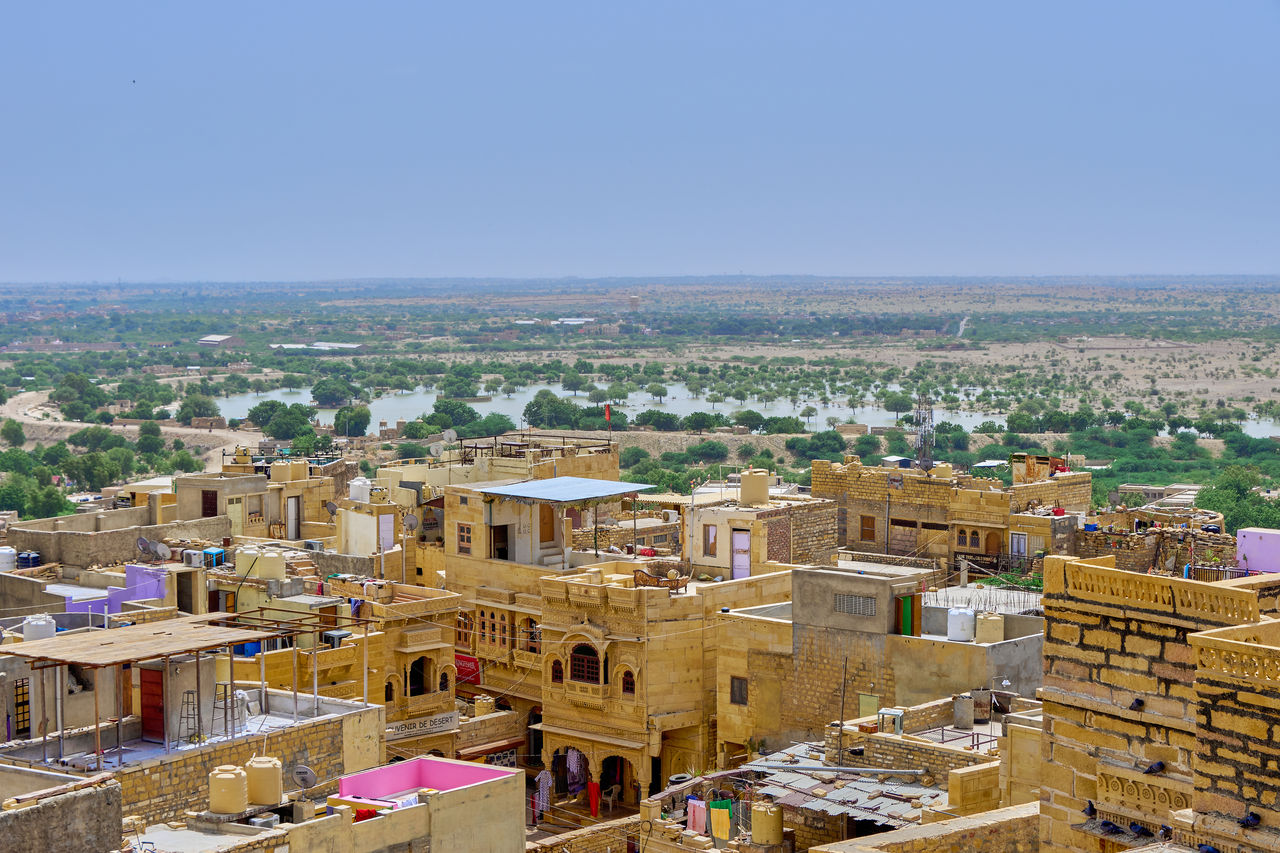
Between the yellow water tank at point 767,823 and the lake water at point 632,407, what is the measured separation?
113m

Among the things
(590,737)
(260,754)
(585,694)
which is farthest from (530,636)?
(260,754)

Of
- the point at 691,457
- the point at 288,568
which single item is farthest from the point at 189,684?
the point at 691,457

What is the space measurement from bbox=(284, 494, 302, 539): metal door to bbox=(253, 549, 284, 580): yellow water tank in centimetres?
1255

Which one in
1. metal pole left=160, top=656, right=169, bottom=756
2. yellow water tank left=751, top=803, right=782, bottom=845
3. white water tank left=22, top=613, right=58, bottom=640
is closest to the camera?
metal pole left=160, top=656, right=169, bottom=756

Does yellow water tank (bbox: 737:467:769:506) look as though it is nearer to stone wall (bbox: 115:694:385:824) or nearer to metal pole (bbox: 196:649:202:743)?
stone wall (bbox: 115:694:385:824)

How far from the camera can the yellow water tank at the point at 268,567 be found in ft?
99.9

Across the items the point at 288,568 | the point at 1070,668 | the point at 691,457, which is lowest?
the point at 691,457

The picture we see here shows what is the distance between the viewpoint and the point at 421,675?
30.9 m

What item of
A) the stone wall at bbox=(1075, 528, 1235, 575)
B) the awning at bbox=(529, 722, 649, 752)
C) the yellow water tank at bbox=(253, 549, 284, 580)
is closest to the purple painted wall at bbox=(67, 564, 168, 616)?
the yellow water tank at bbox=(253, 549, 284, 580)

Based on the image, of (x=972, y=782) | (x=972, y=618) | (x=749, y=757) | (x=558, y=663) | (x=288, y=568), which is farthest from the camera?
(x=288, y=568)

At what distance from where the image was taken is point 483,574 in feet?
115

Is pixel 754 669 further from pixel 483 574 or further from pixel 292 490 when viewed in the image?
pixel 292 490

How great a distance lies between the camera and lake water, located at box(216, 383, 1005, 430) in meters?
145

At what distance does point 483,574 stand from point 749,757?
892 cm
